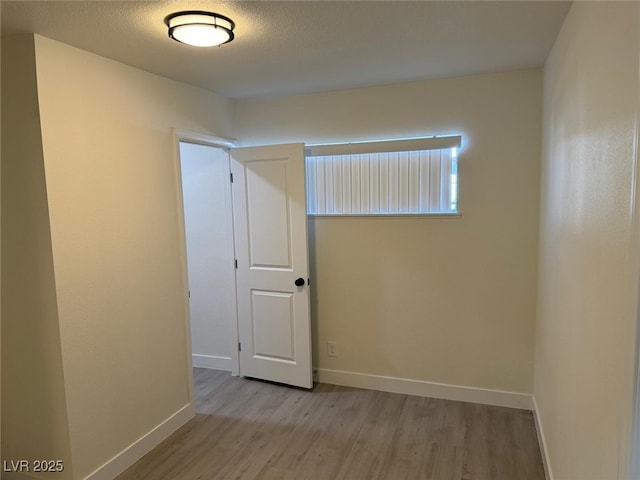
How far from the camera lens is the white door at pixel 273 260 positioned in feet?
11.5

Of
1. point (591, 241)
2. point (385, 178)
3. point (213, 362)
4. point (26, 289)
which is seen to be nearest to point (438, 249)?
point (385, 178)

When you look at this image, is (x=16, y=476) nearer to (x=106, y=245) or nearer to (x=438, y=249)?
(x=106, y=245)

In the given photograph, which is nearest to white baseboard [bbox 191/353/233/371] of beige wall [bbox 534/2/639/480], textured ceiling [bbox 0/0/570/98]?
textured ceiling [bbox 0/0/570/98]

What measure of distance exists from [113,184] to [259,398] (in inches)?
81.2

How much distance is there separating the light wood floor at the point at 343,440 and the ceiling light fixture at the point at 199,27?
2.44 metres

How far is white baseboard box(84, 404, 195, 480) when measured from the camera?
8.25 feet

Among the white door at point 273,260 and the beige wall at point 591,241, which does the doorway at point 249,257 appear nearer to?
the white door at point 273,260

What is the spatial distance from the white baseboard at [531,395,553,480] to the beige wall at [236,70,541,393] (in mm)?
201

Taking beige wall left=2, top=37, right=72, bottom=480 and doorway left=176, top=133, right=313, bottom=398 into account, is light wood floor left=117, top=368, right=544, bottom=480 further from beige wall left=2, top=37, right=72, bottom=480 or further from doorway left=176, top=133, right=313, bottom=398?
beige wall left=2, top=37, right=72, bottom=480

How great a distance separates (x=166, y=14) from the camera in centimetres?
191

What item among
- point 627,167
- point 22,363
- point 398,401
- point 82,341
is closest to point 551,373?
point 398,401

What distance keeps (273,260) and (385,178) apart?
117cm

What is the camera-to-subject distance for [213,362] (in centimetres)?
415

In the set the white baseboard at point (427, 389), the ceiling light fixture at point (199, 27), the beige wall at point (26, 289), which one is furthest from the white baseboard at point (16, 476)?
the ceiling light fixture at point (199, 27)
